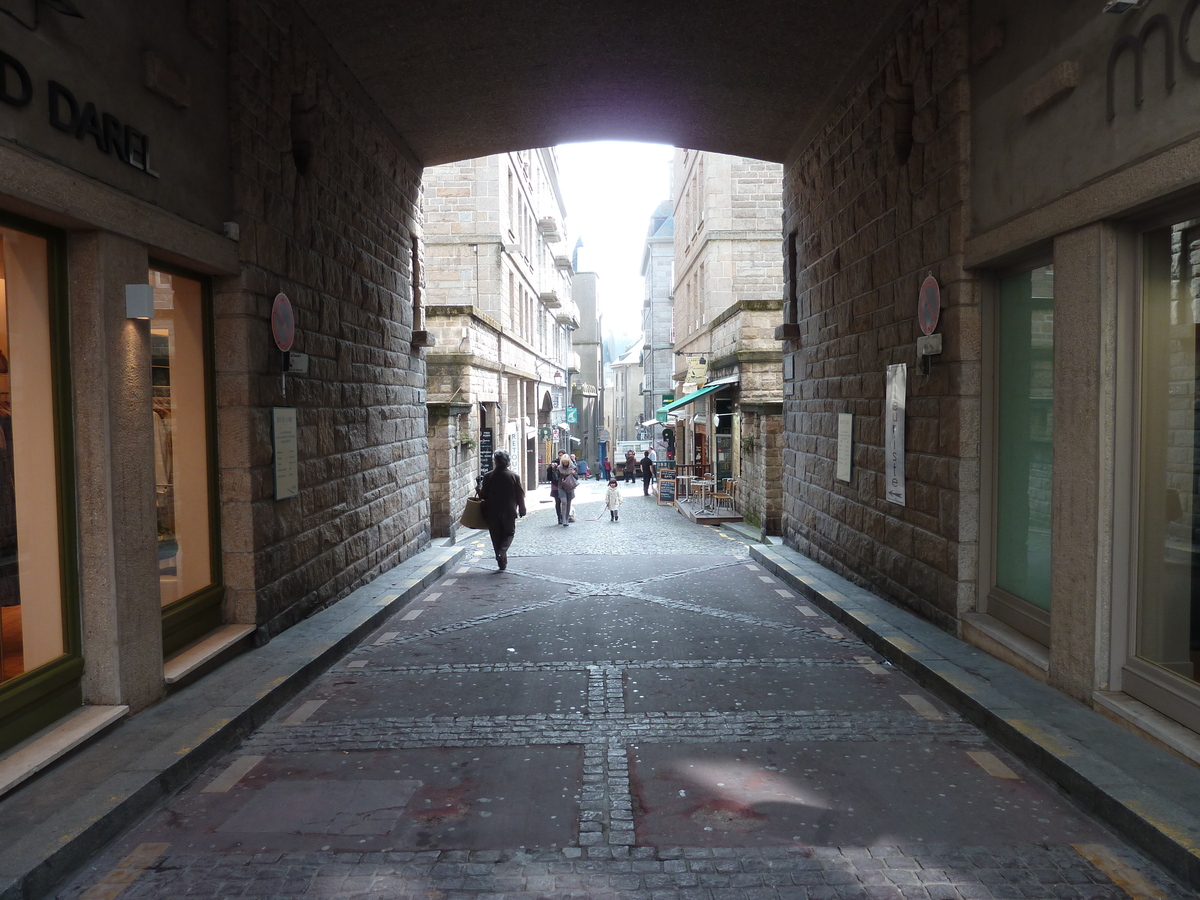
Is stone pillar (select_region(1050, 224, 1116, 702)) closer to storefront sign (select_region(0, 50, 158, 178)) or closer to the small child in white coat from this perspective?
storefront sign (select_region(0, 50, 158, 178))

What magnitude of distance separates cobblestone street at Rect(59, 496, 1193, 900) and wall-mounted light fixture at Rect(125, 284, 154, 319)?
8.83 feet

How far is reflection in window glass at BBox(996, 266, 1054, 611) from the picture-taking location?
20.3 ft

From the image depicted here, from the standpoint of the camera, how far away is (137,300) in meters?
5.44

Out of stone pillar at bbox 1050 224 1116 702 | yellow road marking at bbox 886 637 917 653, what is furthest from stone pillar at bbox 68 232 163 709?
stone pillar at bbox 1050 224 1116 702

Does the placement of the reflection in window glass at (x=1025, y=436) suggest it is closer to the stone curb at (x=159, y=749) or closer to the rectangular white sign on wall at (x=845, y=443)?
the rectangular white sign on wall at (x=845, y=443)

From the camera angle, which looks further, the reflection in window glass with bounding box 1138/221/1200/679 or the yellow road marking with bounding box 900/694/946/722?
the yellow road marking with bounding box 900/694/946/722

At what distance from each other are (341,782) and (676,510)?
19.0 metres

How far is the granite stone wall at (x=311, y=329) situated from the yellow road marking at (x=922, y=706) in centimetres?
497

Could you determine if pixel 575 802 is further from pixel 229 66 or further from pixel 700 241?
pixel 700 241

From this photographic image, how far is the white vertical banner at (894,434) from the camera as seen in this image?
819 centimetres

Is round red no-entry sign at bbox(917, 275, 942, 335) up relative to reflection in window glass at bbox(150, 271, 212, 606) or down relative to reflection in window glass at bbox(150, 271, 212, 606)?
up

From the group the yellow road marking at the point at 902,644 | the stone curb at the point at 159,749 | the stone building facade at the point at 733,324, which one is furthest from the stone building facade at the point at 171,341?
the stone building facade at the point at 733,324

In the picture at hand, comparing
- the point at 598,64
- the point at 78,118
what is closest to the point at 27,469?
the point at 78,118

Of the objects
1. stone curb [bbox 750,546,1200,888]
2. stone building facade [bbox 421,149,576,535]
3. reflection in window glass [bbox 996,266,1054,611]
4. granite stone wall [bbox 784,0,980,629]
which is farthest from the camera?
stone building facade [bbox 421,149,576,535]
